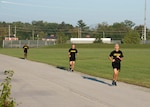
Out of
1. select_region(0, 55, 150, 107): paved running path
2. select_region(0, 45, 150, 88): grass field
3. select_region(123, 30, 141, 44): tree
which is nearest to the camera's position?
select_region(0, 55, 150, 107): paved running path

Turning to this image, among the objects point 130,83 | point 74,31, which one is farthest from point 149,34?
point 130,83

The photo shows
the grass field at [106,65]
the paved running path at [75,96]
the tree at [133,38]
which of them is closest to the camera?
the paved running path at [75,96]

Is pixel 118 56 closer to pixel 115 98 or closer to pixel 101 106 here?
pixel 115 98

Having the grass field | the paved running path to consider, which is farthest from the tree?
the paved running path

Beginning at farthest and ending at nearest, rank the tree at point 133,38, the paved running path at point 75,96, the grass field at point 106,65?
1. the tree at point 133,38
2. the grass field at point 106,65
3. the paved running path at point 75,96

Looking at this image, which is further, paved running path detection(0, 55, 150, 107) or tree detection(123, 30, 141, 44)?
tree detection(123, 30, 141, 44)

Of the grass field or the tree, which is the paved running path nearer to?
the grass field

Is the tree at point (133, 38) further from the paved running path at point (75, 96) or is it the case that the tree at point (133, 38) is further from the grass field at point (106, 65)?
the paved running path at point (75, 96)

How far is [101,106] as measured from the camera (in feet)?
32.8

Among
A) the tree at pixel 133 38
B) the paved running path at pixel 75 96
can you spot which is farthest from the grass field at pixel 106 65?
the tree at pixel 133 38

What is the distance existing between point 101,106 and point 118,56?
21.0ft

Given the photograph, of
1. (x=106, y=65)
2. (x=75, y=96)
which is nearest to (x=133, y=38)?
(x=106, y=65)

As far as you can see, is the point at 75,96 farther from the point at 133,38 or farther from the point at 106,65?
the point at 133,38

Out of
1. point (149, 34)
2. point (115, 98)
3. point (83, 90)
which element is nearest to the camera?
point (115, 98)
